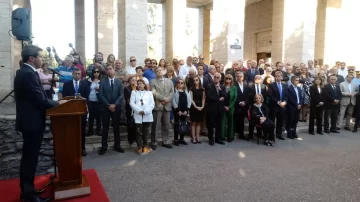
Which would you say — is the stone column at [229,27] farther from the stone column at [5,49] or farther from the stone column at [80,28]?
the stone column at [5,49]

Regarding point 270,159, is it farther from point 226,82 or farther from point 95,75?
point 95,75

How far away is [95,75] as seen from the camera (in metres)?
6.29

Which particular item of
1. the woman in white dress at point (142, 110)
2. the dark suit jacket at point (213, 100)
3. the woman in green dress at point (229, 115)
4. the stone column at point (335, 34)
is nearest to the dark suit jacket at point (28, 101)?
the woman in white dress at point (142, 110)

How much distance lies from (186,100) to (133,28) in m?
4.26

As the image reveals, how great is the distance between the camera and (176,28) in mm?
11898

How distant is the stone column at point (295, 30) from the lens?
1219 centimetres

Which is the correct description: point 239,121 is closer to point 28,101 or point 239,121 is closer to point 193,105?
point 193,105

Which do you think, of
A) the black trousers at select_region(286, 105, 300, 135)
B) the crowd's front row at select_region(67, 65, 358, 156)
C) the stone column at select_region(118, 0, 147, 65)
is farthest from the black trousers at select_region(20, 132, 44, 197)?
the black trousers at select_region(286, 105, 300, 135)

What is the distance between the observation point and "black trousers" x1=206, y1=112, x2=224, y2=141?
263 inches

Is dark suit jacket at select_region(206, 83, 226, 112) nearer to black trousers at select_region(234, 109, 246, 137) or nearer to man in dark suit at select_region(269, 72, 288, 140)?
black trousers at select_region(234, 109, 246, 137)

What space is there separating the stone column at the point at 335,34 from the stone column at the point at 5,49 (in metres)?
14.5

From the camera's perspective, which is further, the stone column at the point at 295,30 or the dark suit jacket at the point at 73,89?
the stone column at the point at 295,30

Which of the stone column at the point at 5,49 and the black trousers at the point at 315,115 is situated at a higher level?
the stone column at the point at 5,49

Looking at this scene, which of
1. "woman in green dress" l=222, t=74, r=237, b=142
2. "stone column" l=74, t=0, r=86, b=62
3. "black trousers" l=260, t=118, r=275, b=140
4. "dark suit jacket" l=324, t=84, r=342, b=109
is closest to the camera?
"black trousers" l=260, t=118, r=275, b=140
